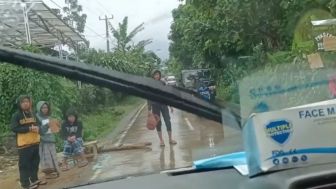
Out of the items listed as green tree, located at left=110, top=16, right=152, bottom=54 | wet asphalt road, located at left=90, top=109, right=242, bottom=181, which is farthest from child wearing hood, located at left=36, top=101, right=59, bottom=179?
green tree, located at left=110, top=16, right=152, bottom=54

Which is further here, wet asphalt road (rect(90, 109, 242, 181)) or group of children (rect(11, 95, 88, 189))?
wet asphalt road (rect(90, 109, 242, 181))

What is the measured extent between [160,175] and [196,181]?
288 millimetres

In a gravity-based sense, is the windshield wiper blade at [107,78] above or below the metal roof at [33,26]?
below

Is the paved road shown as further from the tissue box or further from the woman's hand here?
the tissue box

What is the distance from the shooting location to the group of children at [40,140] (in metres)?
3.74

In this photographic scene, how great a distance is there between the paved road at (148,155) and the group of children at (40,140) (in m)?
0.17

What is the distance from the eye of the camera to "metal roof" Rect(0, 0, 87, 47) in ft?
8.60

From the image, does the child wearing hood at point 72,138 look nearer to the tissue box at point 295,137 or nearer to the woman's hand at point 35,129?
the woman's hand at point 35,129

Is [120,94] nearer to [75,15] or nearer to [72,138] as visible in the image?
[75,15]

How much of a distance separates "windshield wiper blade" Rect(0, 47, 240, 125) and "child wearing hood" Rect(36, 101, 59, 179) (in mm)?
1889

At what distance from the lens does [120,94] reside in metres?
2.17

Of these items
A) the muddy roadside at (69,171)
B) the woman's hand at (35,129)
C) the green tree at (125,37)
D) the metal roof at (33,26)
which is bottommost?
the muddy roadside at (69,171)

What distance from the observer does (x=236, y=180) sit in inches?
75.7

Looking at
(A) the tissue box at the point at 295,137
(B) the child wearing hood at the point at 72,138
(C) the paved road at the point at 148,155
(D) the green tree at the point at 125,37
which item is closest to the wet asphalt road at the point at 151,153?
(C) the paved road at the point at 148,155
